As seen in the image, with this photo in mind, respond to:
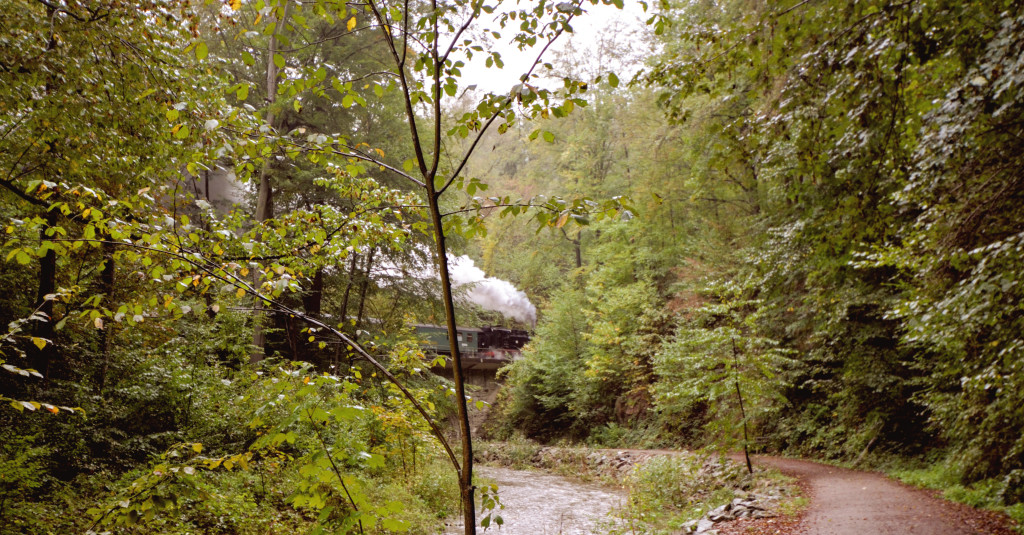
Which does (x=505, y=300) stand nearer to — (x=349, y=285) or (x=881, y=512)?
(x=349, y=285)

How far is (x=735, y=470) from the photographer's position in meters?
10.3

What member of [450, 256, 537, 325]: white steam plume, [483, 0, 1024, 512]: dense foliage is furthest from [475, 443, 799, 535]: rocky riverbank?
[450, 256, 537, 325]: white steam plume

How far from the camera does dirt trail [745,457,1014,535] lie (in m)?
5.73

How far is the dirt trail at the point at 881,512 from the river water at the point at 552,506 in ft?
9.43

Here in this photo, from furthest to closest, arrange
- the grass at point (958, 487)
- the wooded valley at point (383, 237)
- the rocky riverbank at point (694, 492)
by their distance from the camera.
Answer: the rocky riverbank at point (694, 492)
the grass at point (958, 487)
the wooded valley at point (383, 237)

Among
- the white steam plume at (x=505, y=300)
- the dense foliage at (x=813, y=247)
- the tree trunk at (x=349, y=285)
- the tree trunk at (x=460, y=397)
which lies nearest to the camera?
the tree trunk at (x=460, y=397)

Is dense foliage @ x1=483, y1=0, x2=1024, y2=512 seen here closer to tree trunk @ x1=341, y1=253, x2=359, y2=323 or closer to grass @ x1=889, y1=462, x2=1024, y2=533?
grass @ x1=889, y1=462, x2=1024, y2=533

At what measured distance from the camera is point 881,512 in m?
6.57

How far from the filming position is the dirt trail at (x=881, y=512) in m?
5.73

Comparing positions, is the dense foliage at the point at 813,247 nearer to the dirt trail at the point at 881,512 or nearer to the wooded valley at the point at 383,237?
Answer: the wooded valley at the point at 383,237

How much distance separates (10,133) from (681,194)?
649 inches

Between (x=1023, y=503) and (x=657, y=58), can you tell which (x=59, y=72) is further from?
(x=657, y=58)

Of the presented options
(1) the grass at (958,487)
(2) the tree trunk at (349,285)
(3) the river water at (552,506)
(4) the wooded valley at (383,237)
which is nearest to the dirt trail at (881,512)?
(1) the grass at (958,487)

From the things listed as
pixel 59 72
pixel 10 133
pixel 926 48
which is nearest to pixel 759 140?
pixel 926 48
